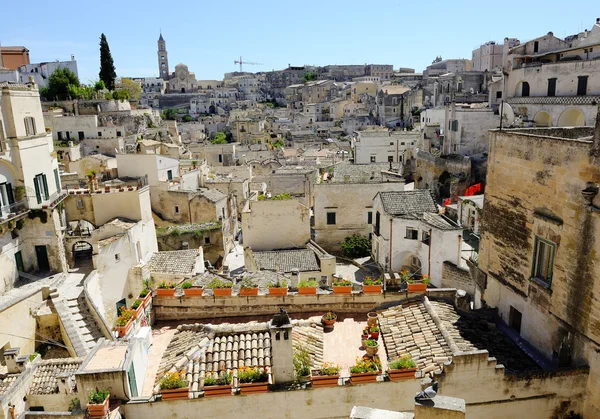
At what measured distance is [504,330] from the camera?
519 inches

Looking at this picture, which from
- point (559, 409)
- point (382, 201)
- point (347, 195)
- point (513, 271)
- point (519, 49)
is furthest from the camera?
point (519, 49)

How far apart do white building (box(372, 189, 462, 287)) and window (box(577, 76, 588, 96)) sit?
2417 centimetres

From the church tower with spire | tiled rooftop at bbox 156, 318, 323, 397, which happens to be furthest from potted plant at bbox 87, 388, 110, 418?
the church tower with spire

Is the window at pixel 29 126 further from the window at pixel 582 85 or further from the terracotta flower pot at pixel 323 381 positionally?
the window at pixel 582 85

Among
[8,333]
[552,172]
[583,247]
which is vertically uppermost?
[552,172]

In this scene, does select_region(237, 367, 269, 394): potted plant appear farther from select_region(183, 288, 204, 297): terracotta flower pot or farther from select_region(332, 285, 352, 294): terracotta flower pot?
select_region(332, 285, 352, 294): terracotta flower pot

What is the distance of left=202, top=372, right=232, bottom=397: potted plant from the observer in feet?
31.8

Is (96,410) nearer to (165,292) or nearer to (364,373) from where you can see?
(165,292)

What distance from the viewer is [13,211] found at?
73.0 ft

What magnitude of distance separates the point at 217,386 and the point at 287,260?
17037 millimetres

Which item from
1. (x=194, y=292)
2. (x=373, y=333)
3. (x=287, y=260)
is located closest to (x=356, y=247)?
(x=287, y=260)

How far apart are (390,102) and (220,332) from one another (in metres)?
78.6

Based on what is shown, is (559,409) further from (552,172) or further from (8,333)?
(8,333)

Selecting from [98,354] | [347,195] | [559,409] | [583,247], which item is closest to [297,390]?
[98,354]
